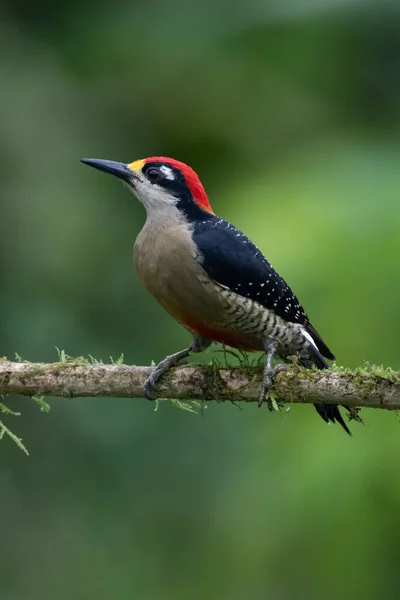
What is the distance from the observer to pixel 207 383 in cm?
361

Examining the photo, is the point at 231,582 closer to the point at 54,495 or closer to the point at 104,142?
the point at 54,495

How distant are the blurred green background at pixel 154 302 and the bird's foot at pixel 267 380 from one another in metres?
1.19

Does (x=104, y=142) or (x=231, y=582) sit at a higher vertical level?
(x=104, y=142)

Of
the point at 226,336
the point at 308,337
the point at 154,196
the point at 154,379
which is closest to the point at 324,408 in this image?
the point at 308,337

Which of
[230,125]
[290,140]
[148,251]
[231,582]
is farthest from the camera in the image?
[230,125]

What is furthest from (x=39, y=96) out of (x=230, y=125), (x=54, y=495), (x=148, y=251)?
(x=148, y=251)

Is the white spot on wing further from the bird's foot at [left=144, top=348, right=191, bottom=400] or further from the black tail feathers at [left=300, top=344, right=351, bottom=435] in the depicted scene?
the bird's foot at [left=144, top=348, right=191, bottom=400]

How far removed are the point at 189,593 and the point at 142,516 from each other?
1.97ft

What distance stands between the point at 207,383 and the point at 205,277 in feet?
1.68

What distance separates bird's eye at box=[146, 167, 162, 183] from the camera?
4.24 m

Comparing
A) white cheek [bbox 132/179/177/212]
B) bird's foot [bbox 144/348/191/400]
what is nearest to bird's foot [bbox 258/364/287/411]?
bird's foot [bbox 144/348/191/400]

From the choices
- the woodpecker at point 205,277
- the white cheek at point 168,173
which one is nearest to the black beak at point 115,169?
the woodpecker at point 205,277

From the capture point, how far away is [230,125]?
733 cm

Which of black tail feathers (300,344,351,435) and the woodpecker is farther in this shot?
black tail feathers (300,344,351,435)
